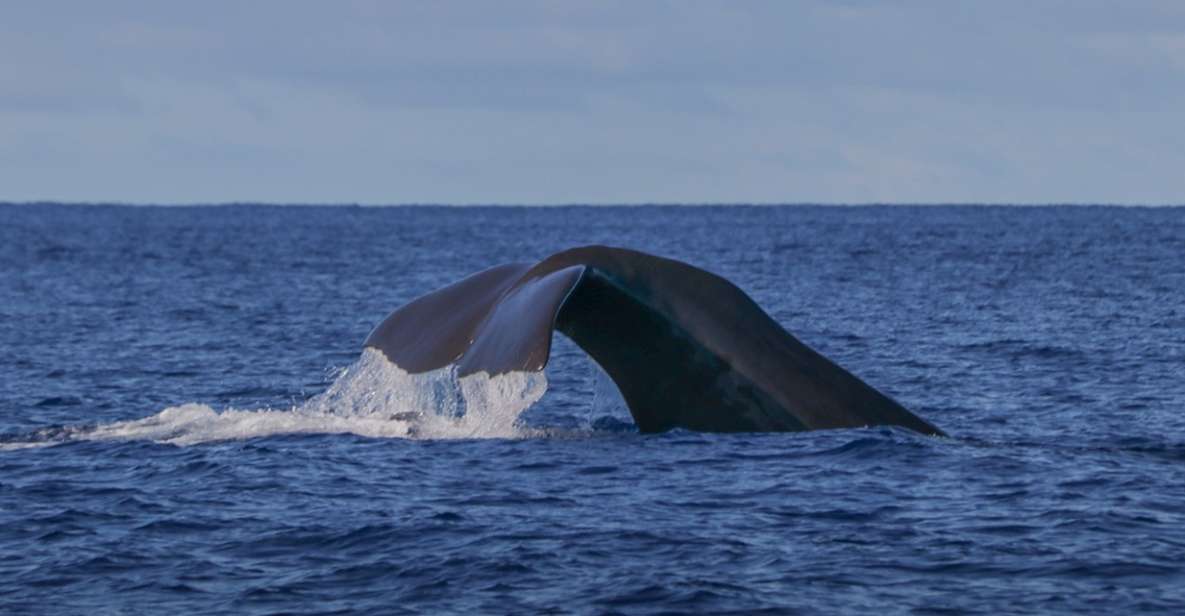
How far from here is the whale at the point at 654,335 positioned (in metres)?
13.2

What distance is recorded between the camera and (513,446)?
16.2 metres

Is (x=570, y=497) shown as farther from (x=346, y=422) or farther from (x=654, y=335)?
(x=346, y=422)

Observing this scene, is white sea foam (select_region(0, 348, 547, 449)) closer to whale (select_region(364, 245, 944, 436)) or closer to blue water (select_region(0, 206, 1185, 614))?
blue water (select_region(0, 206, 1185, 614))

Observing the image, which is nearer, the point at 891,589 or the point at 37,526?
the point at 891,589

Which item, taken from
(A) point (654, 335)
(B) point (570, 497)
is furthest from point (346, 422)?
(A) point (654, 335)

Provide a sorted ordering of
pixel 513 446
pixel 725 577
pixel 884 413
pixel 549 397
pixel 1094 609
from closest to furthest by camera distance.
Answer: pixel 1094 609 → pixel 725 577 → pixel 884 413 → pixel 513 446 → pixel 549 397

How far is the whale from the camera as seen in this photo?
13.2m

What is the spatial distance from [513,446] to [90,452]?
12.1 feet

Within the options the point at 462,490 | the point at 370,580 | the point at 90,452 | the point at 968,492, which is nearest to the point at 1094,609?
the point at 968,492

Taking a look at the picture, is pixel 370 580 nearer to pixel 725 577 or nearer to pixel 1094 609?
pixel 725 577

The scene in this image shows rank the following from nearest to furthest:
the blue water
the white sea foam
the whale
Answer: the blue water, the whale, the white sea foam

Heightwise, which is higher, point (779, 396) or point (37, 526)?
point (779, 396)

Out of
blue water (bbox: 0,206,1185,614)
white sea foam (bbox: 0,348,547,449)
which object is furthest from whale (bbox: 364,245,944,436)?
white sea foam (bbox: 0,348,547,449)

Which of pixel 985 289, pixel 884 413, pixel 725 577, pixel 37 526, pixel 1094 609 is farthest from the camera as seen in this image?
pixel 985 289
